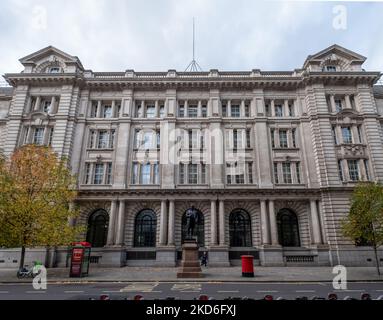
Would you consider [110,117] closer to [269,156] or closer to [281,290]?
[269,156]

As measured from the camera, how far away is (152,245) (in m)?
26.1

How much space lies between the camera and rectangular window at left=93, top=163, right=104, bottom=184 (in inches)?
1106

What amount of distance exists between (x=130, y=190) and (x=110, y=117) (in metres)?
10.1

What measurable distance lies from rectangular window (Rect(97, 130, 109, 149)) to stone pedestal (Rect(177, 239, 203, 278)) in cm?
1689

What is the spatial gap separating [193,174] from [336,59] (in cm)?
2373

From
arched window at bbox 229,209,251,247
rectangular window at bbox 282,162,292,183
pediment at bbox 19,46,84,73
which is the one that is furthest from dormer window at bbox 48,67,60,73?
rectangular window at bbox 282,162,292,183

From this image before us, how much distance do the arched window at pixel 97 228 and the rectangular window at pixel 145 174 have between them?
547 centimetres

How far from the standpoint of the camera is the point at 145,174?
92.2 feet

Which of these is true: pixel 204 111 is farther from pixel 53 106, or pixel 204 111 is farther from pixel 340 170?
pixel 53 106

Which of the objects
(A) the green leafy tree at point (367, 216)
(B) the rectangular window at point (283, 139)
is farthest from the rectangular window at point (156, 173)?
Answer: (A) the green leafy tree at point (367, 216)

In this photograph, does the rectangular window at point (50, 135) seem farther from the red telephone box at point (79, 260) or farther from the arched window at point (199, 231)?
the arched window at point (199, 231)

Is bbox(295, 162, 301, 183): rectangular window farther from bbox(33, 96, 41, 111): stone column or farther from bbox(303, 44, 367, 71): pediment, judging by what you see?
bbox(33, 96, 41, 111): stone column

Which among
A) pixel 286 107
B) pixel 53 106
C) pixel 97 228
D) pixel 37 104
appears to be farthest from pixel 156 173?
pixel 286 107
